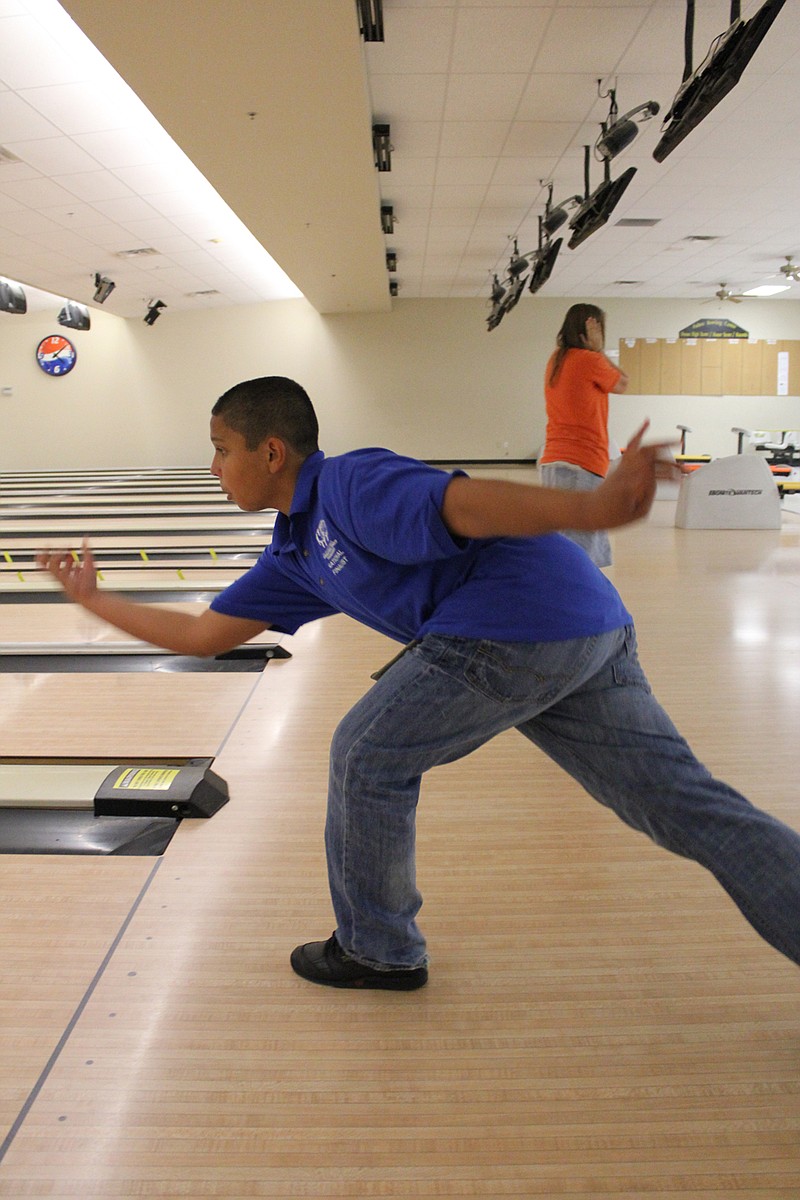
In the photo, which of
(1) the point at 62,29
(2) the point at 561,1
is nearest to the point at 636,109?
(2) the point at 561,1

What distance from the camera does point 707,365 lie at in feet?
45.8

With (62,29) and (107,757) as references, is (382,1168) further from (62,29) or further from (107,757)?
(62,29)

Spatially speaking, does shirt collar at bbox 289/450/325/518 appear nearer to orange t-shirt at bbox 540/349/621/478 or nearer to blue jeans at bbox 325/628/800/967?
blue jeans at bbox 325/628/800/967

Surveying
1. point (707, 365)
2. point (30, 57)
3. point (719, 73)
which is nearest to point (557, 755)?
point (719, 73)

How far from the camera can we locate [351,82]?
438 cm

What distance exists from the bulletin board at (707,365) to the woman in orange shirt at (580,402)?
36.9ft

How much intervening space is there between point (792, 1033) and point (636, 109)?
5222 mm

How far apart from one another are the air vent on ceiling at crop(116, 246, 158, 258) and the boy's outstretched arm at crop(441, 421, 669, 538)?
9671 mm

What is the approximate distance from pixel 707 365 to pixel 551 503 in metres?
14.4

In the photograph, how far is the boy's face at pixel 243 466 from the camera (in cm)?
129

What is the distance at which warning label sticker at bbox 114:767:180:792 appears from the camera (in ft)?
7.10

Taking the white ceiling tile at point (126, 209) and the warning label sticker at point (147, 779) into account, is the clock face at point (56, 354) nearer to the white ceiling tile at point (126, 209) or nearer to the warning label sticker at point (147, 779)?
the white ceiling tile at point (126, 209)

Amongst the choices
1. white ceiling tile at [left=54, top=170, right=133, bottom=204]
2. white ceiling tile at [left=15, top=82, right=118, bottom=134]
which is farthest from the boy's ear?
white ceiling tile at [left=54, top=170, right=133, bottom=204]

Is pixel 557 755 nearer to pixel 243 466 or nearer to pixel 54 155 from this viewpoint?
pixel 243 466
